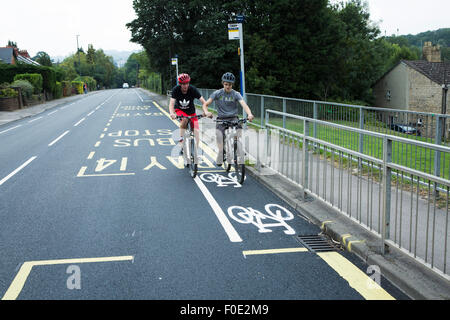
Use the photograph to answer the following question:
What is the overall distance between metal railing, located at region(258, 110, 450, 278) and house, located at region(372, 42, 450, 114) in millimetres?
44651

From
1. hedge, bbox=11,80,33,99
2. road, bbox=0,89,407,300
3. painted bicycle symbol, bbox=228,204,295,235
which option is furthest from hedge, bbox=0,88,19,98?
painted bicycle symbol, bbox=228,204,295,235

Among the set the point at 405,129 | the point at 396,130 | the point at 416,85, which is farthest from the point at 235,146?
the point at 416,85

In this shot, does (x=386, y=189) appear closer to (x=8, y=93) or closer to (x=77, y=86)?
(x=8, y=93)

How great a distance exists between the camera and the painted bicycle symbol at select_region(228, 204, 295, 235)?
577 centimetres

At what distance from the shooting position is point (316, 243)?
16.9 feet

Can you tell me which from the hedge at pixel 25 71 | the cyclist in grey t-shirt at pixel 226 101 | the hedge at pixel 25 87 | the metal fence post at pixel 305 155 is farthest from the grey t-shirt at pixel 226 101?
the hedge at pixel 25 71

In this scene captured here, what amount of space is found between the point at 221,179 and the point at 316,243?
12.8 feet

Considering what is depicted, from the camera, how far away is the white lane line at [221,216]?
542cm

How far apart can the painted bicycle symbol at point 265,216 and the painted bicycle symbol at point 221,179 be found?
1592 millimetres

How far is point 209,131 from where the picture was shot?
16.2 meters

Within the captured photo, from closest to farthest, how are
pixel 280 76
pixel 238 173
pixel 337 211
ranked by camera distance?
1. pixel 337 211
2. pixel 238 173
3. pixel 280 76
